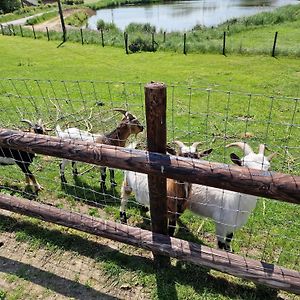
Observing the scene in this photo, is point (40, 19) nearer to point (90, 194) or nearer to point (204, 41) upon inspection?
point (204, 41)

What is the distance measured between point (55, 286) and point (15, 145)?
184 cm

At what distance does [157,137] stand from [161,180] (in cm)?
54

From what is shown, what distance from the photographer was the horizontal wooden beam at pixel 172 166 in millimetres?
2912

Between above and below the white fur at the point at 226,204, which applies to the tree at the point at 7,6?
below

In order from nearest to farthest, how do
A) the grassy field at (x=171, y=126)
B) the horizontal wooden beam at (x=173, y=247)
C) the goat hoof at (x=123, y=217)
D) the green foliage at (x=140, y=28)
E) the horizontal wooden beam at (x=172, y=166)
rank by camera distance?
1. the horizontal wooden beam at (x=172, y=166)
2. the horizontal wooden beam at (x=173, y=247)
3. the grassy field at (x=171, y=126)
4. the goat hoof at (x=123, y=217)
5. the green foliage at (x=140, y=28)

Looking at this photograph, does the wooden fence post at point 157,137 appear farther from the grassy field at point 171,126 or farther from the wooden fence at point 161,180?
the grassy field at point 171,126

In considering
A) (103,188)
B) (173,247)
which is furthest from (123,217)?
(173,247)

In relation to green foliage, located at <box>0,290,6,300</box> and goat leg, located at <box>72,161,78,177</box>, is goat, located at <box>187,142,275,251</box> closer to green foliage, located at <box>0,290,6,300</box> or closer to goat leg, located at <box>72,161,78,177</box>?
green foliage, located at <box>0,290,6,300</box>

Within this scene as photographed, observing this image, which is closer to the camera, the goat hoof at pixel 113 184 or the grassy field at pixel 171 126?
the grassy field at pixel 171 126

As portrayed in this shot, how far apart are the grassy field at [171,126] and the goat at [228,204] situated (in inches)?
14.1

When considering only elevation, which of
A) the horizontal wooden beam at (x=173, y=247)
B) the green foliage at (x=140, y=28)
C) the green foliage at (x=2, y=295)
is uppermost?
the horizontal wooden beam at (x=173, y=247)

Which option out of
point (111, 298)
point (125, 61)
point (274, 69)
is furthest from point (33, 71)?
point (111, 298)

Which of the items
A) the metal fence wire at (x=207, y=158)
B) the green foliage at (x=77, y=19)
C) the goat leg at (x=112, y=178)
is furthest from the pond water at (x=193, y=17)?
the goat leg at (x=112, y=178)

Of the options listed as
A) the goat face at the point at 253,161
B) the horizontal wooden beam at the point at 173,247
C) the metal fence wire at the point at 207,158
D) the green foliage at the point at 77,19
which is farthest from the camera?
the green foliage at the point at 77,19
